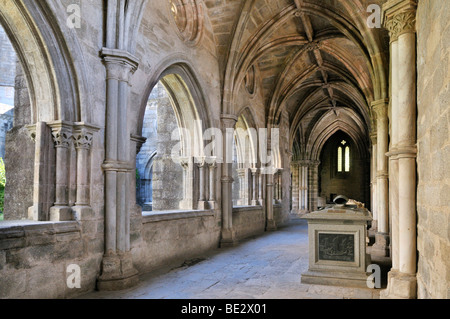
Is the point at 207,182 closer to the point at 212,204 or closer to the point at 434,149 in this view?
the point at 212,204

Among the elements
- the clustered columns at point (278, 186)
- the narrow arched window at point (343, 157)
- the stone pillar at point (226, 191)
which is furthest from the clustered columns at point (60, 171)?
the narrow arched window at point (343, 157)

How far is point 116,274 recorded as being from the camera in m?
5.06

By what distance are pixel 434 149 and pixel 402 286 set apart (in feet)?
6.42

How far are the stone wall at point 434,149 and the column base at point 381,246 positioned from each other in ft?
14.9

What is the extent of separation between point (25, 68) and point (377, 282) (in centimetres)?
540

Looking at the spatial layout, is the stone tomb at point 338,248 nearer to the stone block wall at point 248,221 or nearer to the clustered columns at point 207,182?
the clustered columns at point 207,182

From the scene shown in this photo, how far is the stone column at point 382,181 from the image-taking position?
335 inches

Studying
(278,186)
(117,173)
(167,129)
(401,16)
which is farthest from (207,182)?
(278,186)

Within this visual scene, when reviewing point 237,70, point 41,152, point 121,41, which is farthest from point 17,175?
point 237,70

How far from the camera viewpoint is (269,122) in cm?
1350

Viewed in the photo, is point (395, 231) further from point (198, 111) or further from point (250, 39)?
point (250, 39)

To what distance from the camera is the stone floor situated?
15.6 feet

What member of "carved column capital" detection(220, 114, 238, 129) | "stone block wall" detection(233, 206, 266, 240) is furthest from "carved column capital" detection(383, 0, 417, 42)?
"stone block wall" detection(233, 206, 266, 240)

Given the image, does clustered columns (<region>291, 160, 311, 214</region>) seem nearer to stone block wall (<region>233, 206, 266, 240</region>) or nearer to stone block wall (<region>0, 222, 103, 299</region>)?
stone block wall (<region>233, 206, 266, 240</region>)
